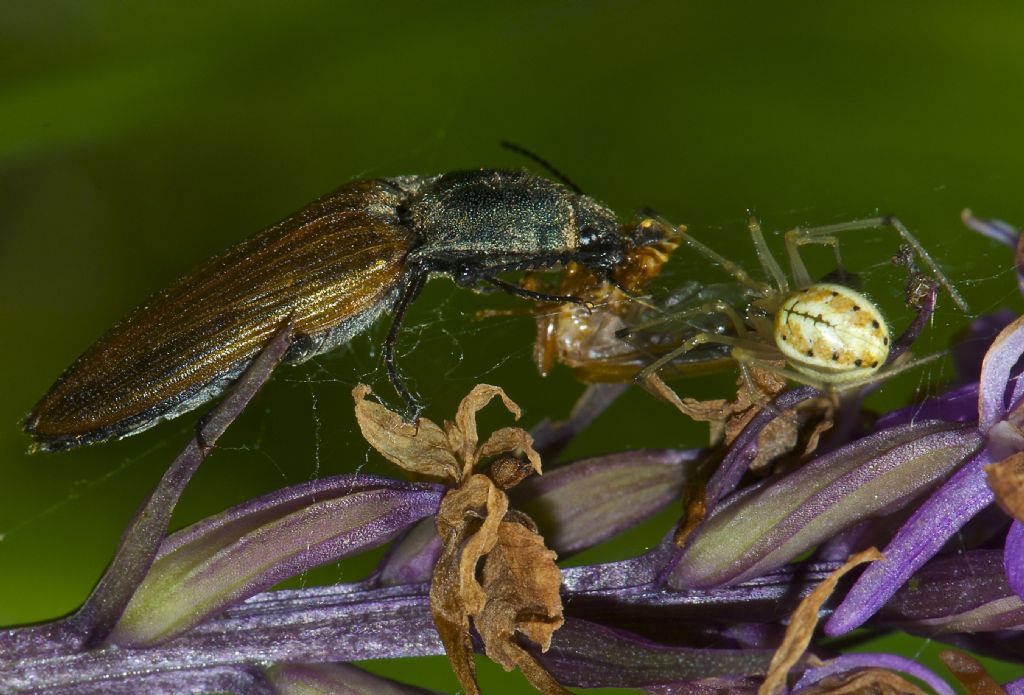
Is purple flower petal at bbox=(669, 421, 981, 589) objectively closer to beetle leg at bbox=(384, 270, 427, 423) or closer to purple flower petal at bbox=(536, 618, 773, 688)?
purple flower petal at bbox=(536, 618, 773, 688)

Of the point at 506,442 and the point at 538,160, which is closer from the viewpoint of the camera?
the point at 506,442

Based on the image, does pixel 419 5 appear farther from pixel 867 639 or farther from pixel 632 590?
pixel 867 639

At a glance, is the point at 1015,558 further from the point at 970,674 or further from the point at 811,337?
the point at 811,337

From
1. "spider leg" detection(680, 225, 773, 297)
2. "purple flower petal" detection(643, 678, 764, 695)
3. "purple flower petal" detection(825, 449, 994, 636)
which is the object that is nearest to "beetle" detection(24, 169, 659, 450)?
"spider leg" detection(680, 225, 773, 297)

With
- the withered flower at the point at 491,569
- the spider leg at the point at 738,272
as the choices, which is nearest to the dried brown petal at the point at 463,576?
the withered flower at the point at 491,569

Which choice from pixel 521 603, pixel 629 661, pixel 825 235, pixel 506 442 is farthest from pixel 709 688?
pixel 825 235
